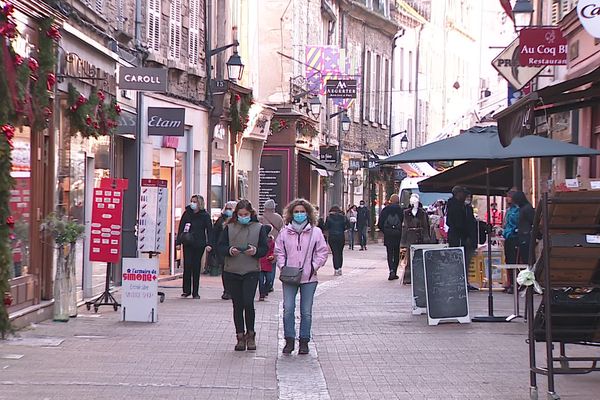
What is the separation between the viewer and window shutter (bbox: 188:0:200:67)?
93.6ft

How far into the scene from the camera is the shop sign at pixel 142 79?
1966 cm

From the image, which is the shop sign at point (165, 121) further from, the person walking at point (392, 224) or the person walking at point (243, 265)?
the person walking at point (243, 265)

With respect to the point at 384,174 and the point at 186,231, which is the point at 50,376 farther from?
the point at 384,174

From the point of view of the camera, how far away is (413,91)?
209ft

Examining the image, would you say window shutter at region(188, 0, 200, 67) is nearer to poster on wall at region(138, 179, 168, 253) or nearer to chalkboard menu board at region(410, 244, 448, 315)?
poster on wall at region(138, 179, 168, 253)

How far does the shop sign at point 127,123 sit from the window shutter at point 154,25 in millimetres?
1879

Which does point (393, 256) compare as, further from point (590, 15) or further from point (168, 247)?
point (590, 15)

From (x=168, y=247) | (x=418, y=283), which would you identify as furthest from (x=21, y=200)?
(x=168, y=247)

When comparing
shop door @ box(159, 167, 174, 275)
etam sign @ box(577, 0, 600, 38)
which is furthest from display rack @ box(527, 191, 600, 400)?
shop door @ box(159, 167, 174, 275)

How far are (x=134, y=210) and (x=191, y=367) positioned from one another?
11.9 m

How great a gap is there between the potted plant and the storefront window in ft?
1.70

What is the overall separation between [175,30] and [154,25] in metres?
1.71

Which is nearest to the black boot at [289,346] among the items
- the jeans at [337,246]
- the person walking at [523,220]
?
the person walking at [523,220]

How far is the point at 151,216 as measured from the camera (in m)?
19.3
